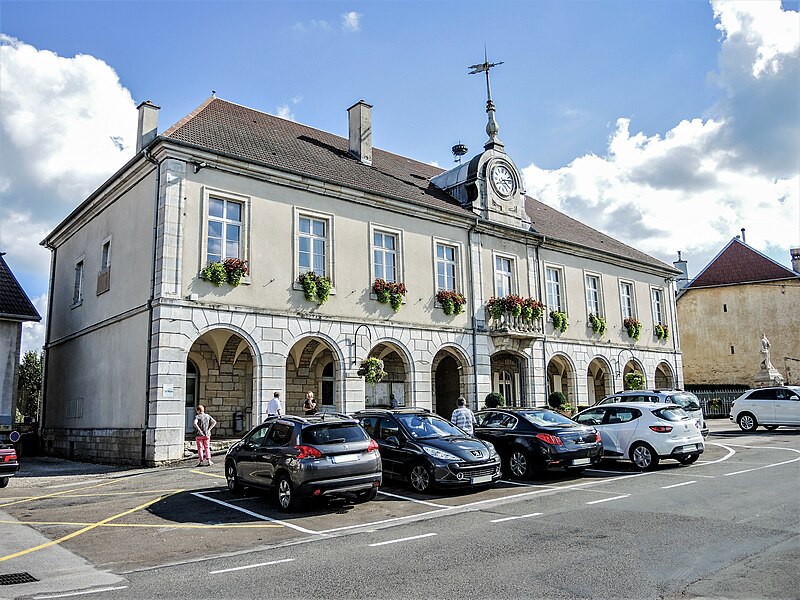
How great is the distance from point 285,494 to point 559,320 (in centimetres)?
2012

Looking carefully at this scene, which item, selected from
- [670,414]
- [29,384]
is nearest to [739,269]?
[670,414]

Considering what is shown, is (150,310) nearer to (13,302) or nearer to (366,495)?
(13,302)

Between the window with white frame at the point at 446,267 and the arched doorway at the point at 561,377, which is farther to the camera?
the arched doorway at the point at 561,377

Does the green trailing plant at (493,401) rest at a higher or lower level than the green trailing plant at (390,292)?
lower

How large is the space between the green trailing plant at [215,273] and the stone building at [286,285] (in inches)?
5.6

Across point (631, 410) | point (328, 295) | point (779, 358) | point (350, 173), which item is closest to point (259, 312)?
point (328, 295)

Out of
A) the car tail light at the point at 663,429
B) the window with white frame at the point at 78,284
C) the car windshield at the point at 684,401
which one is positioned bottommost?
the car tail light at the point at 663,429

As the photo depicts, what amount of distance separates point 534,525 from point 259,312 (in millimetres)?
12215

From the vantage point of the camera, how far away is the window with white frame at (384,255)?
2314 centimetres

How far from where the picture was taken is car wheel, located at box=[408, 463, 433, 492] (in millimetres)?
12383

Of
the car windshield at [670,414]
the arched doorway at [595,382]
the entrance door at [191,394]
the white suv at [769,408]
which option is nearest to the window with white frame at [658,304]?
the arched doorway at [595,382]

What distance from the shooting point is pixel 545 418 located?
14.7m

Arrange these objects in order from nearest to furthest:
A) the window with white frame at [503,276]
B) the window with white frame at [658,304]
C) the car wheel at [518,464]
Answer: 1. the car wheel at [518,464]
2. the window with white frame at [503,276]
3. the window with white frame at [658,304]

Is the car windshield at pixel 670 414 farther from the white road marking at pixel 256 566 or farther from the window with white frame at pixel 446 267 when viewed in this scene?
the window with white frame at pixel 446 267
